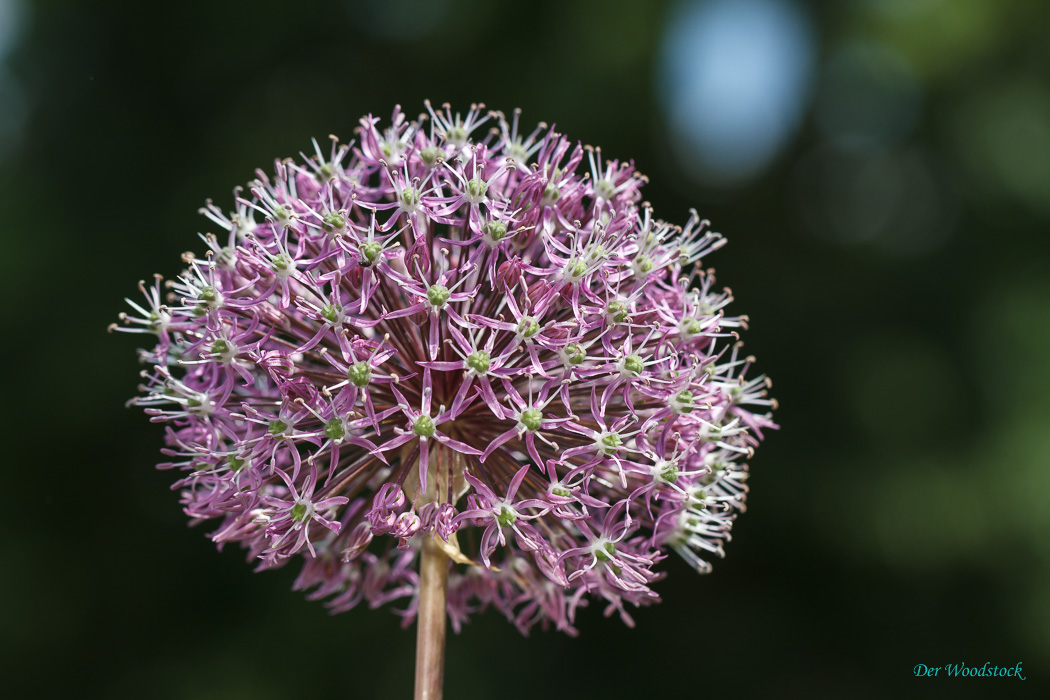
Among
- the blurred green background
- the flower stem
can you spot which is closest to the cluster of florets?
the flower stem

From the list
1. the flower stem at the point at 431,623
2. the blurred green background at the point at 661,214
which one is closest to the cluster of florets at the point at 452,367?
the flower stem at the point at 431,623

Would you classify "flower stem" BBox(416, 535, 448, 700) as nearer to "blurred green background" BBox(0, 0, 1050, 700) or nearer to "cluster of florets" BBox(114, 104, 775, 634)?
"cluster of florets" BBox(114, 104, 775, 634)

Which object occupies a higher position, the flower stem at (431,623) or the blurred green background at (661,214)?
the blurred green background at (661,214)

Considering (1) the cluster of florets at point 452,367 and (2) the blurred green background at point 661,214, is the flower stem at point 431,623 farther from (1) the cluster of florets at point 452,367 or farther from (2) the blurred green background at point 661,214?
(2) the blurred green background at point 661,214

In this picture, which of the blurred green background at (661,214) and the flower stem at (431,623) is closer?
the flower stem at (431,623)

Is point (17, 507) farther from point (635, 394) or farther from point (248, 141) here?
point (635, 394)
